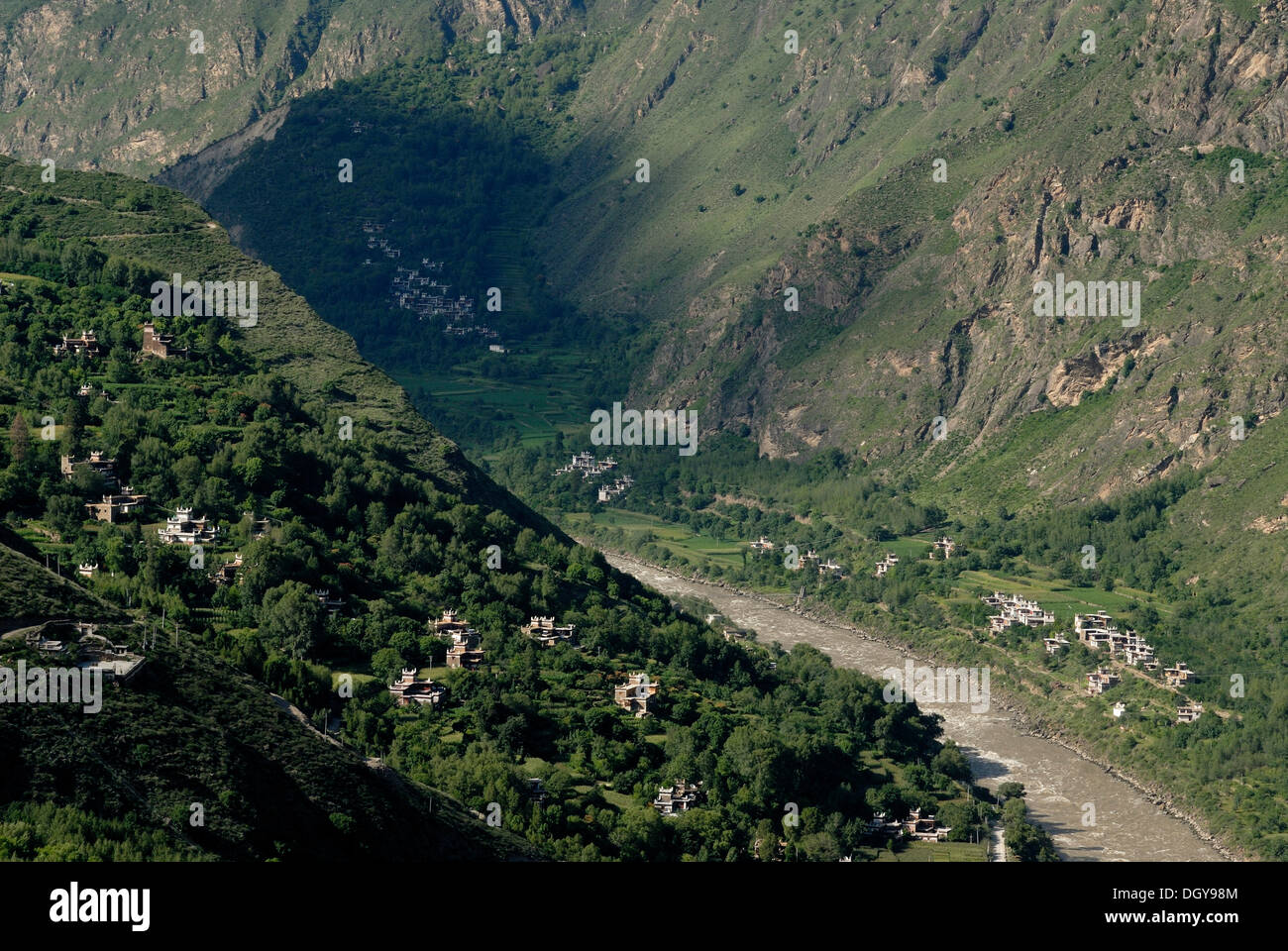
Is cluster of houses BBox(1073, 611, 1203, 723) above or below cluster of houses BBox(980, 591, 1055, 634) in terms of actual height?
below

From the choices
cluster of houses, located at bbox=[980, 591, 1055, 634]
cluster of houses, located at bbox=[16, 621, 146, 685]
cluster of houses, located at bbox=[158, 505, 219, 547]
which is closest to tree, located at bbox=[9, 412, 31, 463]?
cluster of houses, located at bbox=[158, 505, 219, 547]

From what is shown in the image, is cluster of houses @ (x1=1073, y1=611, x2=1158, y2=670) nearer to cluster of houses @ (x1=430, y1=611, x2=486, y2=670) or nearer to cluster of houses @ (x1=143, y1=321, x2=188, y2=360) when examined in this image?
cluster of houses @ (x1=430, y1=611, x2=486, y2=670)

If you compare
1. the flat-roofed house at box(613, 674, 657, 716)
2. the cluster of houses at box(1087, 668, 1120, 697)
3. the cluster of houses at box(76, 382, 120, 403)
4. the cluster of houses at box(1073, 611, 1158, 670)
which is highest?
the cluster of houses at box(76, 382, 120, 403)

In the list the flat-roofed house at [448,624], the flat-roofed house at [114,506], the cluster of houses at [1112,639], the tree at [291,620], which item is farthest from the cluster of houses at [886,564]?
the tree at [291,620]

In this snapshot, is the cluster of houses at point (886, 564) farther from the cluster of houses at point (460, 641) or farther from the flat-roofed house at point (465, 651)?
the flat-roofed house at point (465, 651)

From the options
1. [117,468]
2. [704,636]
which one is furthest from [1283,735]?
[117,468]
